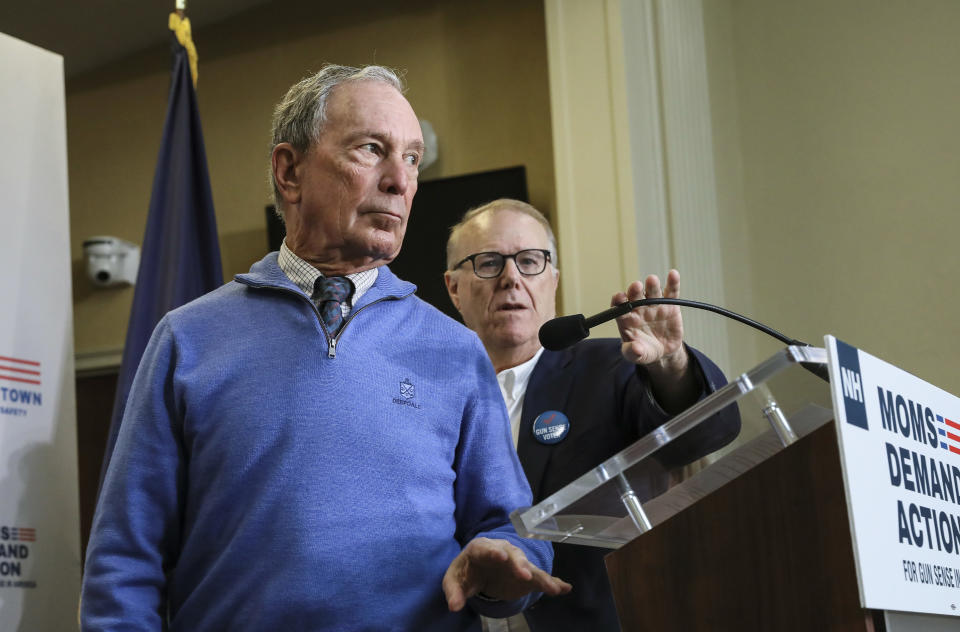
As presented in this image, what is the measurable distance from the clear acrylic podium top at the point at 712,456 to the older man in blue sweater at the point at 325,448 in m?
0.13

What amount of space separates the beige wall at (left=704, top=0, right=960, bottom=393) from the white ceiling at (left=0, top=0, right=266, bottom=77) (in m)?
2.68

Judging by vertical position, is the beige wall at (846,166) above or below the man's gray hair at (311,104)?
above

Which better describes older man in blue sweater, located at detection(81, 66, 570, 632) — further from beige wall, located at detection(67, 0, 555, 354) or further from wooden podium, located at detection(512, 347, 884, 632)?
beige wall, located at detection(67, 0, 555, 354)

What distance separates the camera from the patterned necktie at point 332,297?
164 cm

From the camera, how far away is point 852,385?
1.11m

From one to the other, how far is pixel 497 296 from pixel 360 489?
3.76 ft

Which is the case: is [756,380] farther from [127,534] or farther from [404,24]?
[404,24]

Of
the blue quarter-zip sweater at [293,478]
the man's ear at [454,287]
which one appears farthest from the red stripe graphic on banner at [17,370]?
the blue quarter-zip sweater at [293,478]

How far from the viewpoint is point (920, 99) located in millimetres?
4309

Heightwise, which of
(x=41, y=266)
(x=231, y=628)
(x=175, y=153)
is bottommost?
(x=231, y=628)

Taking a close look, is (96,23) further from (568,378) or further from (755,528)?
(755,528)

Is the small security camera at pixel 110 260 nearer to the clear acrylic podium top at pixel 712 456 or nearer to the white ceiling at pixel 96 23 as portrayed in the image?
the white ceiling at pixel 96 23

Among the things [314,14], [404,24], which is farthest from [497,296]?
[314,14]

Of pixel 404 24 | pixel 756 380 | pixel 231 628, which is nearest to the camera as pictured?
pixel 756 380
